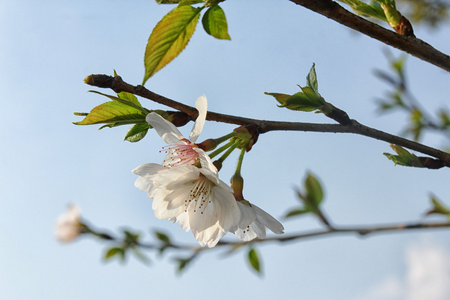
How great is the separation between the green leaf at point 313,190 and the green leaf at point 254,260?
1.61 feet

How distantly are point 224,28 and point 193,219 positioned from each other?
1.29ft

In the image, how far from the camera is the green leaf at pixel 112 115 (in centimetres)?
76

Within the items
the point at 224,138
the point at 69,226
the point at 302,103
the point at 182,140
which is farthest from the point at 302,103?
the point at 69,226

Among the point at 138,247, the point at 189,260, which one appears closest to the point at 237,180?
the point at 189,260

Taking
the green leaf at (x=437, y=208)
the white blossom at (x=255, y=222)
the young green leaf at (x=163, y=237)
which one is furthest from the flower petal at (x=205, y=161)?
the young green leaf at (x=163, y=237)

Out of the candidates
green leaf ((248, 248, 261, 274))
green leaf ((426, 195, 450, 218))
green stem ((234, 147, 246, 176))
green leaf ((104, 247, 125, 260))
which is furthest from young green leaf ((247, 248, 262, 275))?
green leaf ((104, 247, 125, 260))

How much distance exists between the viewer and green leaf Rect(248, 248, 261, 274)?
1.08 meters

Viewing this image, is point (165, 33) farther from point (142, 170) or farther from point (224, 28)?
point (142, 170)

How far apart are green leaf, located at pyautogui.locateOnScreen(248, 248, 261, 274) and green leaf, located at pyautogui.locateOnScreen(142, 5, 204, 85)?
606 mm

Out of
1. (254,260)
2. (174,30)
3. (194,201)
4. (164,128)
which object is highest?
(174,30)

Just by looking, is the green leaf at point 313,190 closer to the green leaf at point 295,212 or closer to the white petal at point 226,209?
the green leaf at point 295,212

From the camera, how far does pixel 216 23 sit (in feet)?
2.33

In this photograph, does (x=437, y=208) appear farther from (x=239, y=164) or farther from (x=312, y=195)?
(x=239, y=164)

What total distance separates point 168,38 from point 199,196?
36cm
